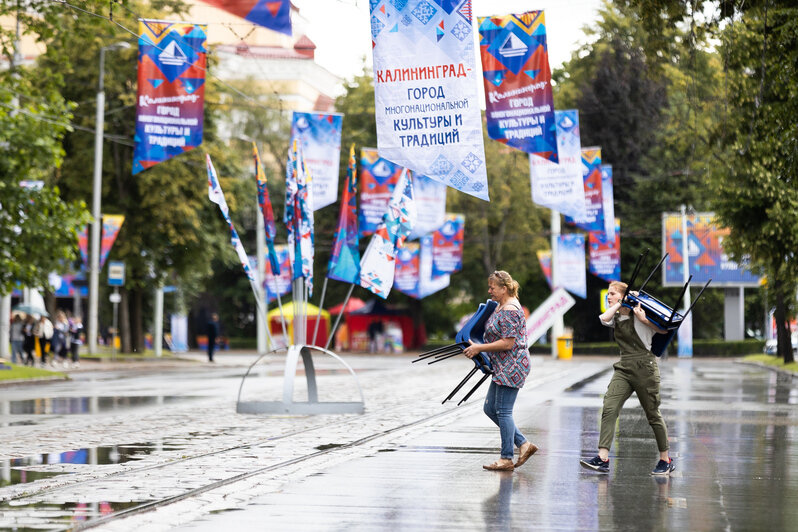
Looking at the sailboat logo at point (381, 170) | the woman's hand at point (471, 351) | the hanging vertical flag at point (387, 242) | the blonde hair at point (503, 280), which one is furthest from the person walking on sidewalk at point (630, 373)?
the sailboat logo at point (381, 170)

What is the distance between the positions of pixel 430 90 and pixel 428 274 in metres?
36.5

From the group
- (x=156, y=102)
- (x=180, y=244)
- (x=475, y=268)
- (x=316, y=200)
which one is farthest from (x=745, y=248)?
(x=475, y=268)

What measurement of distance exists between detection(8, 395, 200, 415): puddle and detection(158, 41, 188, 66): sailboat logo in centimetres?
621

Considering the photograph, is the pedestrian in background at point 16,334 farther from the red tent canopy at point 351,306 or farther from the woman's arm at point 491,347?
the red tent canopy at point 351,306

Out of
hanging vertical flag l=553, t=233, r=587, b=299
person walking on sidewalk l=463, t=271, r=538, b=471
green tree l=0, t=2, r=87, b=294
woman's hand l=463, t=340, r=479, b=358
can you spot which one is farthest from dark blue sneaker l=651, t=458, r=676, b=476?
hanging vertical flag l=553, t=233, r=587, b=299

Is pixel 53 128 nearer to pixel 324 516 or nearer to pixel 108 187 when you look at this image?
pixel 108 187

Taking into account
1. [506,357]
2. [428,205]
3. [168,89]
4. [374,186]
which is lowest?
[506,357]

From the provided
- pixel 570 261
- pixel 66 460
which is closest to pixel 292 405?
pixel 66 460

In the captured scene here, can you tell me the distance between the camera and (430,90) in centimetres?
1343

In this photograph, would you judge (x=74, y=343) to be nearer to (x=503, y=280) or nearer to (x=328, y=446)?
(x=328, y=446)

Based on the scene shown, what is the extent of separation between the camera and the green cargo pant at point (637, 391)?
37.8 ft

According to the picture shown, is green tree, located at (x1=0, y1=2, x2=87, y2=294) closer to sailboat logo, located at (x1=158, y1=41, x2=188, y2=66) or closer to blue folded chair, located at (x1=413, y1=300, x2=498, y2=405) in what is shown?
sailboat logo, located at (x1=158, y1=41, x2=188, y2=66)

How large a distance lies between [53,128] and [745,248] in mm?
17666

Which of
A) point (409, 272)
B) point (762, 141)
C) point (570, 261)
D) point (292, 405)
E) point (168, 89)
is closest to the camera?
point (292, 405)
